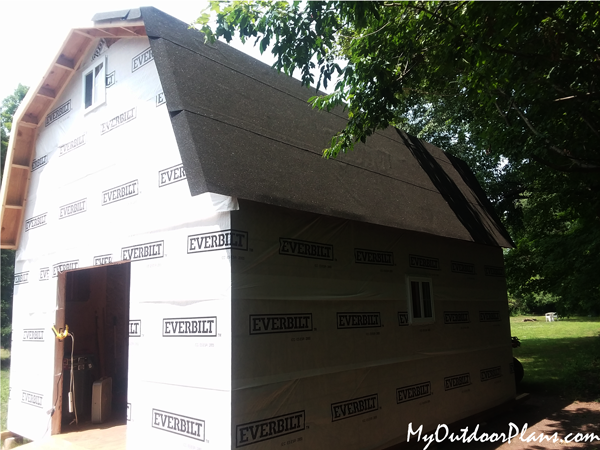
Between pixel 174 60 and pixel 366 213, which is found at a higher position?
pixel 174 60

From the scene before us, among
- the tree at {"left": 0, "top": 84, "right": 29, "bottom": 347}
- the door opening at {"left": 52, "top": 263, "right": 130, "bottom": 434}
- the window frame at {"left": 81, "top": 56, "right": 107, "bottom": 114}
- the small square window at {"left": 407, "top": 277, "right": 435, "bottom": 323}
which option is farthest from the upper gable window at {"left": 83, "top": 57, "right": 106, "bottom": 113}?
the tree at {"left": 0, "top": 84, "right": 29, "bottom": 347}

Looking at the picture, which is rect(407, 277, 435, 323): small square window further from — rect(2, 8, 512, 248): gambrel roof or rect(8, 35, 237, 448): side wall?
rect(8, 35, 237, 448): side wall

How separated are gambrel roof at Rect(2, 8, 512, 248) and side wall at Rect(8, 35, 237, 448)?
1.24 feet

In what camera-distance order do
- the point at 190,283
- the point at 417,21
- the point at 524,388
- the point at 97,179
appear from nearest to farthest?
the point at 190,283
the point at 417,21
the point at 97,179
the point at 524,388

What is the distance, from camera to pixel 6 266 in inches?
771

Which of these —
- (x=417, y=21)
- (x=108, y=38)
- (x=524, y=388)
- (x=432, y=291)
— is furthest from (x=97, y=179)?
(x=524, y=388)

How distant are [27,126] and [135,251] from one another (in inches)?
182

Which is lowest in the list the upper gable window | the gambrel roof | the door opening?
the door opening

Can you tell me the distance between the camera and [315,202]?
18.6 feet

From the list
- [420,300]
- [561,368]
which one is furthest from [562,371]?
[420,300]

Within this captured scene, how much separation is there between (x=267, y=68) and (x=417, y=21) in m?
2.90

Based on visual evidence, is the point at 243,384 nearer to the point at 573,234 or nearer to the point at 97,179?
the point at 97,179

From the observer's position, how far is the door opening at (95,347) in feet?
27.3

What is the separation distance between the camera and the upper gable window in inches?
299
